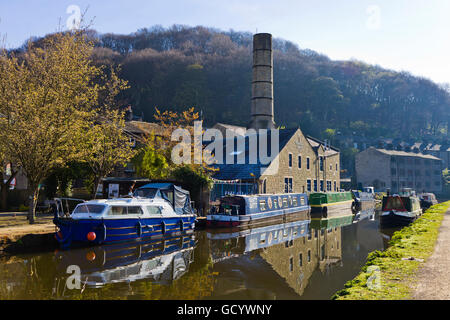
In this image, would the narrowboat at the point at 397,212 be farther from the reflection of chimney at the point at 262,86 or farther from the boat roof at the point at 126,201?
the reflection of chimney at the point at 262,86

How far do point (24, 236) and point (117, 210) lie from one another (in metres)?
3.54

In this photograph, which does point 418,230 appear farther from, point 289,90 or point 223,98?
point 289,90

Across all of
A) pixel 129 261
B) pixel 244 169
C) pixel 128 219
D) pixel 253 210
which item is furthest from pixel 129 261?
pixel 244 169

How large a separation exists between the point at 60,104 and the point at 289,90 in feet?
266

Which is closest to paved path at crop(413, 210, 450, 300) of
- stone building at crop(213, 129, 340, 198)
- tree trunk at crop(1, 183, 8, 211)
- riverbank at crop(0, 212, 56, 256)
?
riverbank at crop(0, 212, 56, 256)

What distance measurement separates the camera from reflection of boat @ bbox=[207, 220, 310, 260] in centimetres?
1666

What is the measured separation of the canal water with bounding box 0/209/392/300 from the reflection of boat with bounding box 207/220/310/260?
0.16 ft

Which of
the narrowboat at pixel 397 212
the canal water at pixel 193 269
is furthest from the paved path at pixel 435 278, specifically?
the narrowboat at pixel 397 212

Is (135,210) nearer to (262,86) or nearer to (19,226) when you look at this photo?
(19,226)

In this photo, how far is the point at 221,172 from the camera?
3203 centimetres

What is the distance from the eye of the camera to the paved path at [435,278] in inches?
271

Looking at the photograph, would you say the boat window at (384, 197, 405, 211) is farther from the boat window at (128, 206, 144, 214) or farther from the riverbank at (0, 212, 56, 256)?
the riverbank at (0, 212, 56, 256)

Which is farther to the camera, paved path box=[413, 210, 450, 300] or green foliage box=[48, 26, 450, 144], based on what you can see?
green foliage box=[48, 26, 450, 144]

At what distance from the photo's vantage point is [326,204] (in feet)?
107
